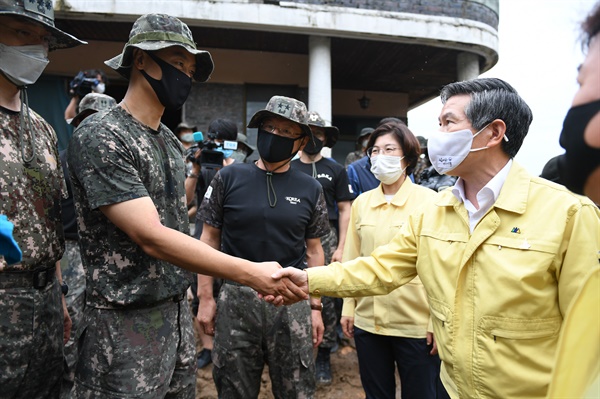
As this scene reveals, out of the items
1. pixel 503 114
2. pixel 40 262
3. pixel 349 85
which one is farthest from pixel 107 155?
pixel 349 85

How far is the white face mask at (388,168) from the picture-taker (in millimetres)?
3279

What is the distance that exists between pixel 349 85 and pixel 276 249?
34.0ft

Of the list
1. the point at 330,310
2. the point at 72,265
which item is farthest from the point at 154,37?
the point at 330,310

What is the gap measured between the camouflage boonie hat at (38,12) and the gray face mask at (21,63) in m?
0.13

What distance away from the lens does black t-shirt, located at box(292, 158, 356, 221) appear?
15.6 feet

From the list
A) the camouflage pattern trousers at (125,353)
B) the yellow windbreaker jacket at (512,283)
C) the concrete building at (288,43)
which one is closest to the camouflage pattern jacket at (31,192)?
the camouflage pattern trousers at (125,353)

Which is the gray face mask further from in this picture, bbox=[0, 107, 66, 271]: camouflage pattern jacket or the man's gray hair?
the man's gray hair

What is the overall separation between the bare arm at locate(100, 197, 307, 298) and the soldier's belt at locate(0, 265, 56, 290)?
1.58ft

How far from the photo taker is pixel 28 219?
6.76 ft

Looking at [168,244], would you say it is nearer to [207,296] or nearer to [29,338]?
[29,338]

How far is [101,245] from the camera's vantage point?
2.03 meters

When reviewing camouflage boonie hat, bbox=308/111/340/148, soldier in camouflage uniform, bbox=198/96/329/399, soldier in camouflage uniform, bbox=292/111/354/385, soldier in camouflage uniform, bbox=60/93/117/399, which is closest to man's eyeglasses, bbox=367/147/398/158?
soldier in camouflage uniform, bbox=198/96/329/399

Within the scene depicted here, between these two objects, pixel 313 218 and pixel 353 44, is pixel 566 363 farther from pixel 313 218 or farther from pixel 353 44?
pixel 353 44

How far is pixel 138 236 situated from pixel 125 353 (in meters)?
0.53
